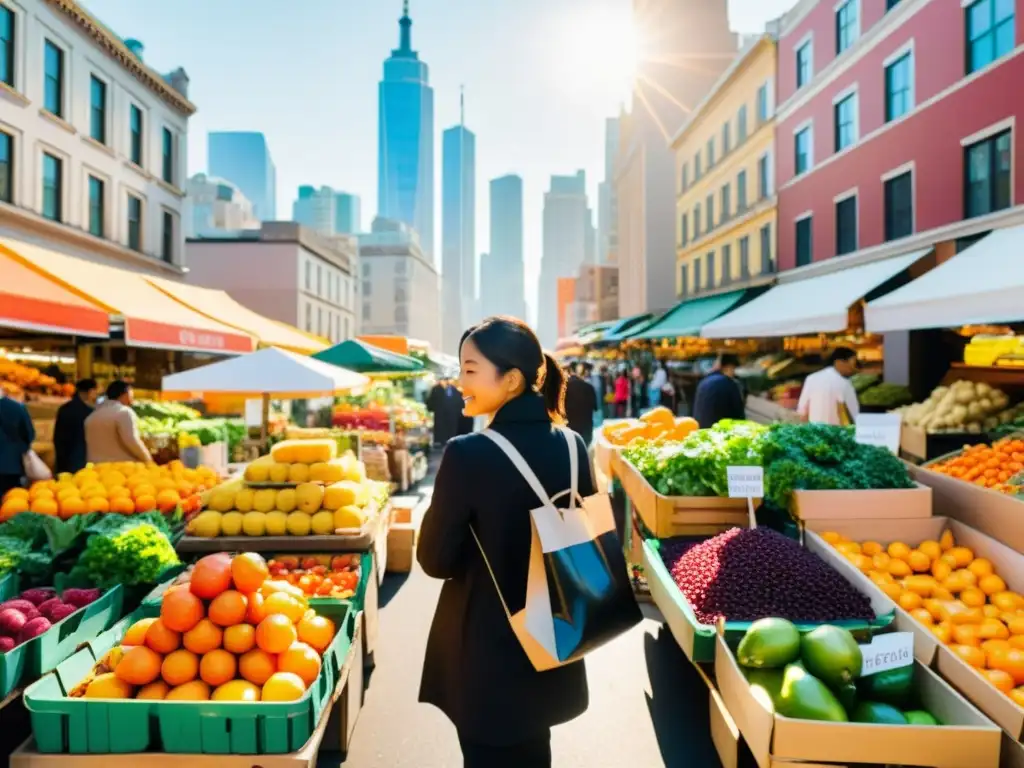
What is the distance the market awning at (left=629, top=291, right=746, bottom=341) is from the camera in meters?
20.0

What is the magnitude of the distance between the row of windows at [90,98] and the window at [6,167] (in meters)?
1.34

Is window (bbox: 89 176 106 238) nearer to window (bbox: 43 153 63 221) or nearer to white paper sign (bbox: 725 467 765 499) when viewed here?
window (bbox: 43 153 63 221)

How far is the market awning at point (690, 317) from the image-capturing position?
19969 mm

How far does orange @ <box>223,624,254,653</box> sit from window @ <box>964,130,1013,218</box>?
14530 mm

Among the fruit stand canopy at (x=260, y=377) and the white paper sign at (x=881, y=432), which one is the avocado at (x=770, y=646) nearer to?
the white paper sign at (x=881, y=432)

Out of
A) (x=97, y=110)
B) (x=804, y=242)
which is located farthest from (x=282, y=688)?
(x=97, y=110)

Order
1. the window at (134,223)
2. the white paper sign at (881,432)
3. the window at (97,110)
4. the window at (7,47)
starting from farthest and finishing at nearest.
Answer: the window at (134,223)
the window at (97,110)
the window at (7,47)
the white paper sign at (881,432)

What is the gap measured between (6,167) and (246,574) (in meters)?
19.2

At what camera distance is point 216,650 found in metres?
2.77

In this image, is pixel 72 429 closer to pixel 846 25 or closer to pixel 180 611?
pixel 180 611

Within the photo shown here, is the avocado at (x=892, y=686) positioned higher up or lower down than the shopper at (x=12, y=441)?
lower down

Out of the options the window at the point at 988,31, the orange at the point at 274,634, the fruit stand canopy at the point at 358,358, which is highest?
the window at the point at 988,31

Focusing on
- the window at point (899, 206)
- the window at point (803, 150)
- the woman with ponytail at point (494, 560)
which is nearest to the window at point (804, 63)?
the window at point (803, 150)

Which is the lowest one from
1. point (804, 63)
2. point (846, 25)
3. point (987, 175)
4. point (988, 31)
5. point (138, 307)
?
point (138, 307)
